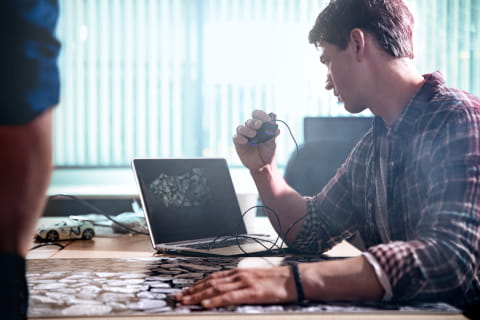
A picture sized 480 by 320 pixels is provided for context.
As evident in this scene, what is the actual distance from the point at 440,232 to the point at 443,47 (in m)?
3.79

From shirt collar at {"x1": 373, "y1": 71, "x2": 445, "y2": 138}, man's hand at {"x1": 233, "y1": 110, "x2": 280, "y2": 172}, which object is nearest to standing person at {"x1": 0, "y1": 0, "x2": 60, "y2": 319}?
shirt collar at {"x1": 373, "y1": 71, "x2": 445, "y2": 138}

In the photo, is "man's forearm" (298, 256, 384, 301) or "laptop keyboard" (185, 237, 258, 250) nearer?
"man's forearm" (298, 256, 384, 301)

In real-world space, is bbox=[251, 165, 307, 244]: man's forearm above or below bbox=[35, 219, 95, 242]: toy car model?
above

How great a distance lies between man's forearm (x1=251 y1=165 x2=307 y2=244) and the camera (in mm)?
1217

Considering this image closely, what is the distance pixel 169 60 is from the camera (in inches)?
155

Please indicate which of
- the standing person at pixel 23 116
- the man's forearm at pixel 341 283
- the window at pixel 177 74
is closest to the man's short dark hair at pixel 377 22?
the man's forearm at pixel 341 283

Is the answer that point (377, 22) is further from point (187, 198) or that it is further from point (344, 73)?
point (187, 198)

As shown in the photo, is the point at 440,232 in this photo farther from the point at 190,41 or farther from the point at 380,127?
the point at 190,41

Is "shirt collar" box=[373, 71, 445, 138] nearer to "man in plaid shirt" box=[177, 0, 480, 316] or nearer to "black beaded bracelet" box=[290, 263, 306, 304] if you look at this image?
"man in plaid shirt" box=[177, 0, 480, 316]

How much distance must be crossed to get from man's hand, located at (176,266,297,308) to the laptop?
0.36 meters

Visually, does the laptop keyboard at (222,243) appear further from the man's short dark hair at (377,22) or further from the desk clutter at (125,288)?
the man's short dark hair at (377,22)

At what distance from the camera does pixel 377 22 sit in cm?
106

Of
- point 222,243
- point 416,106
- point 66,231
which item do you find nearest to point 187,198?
point 222,243

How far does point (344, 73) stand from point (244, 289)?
676mm
